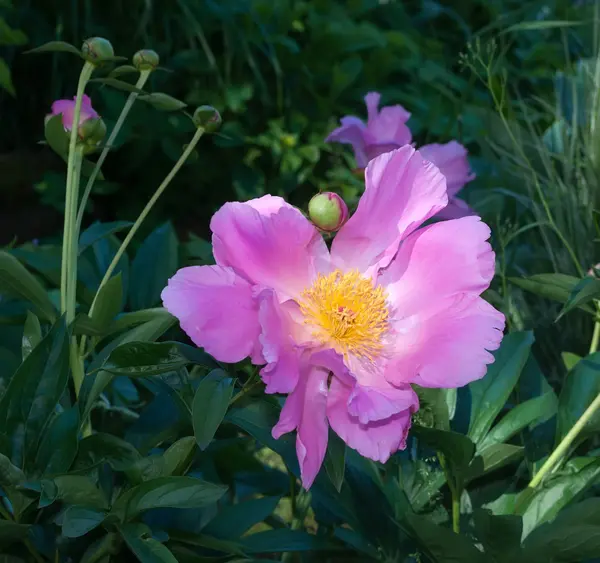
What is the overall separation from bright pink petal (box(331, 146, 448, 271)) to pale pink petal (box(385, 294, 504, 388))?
7cm

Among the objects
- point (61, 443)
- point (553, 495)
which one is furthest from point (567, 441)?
point (61, 443)

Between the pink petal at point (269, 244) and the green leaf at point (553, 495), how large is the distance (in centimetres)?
30

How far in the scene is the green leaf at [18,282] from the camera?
678 millimetres

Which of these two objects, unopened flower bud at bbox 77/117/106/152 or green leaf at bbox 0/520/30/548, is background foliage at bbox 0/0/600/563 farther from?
unopened flower bud at bbox 77/117/106/152

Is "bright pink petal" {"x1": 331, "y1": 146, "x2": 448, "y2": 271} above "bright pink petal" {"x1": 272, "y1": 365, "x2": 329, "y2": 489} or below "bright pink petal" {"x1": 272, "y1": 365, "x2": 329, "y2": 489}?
above

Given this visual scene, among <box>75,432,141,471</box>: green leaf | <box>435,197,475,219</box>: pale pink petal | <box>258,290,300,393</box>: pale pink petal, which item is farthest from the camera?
<box>435,197,475,219</box>: pale pink petal

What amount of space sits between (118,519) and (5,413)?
4.6 inches

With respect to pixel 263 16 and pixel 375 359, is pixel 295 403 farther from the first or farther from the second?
pixel 263 16

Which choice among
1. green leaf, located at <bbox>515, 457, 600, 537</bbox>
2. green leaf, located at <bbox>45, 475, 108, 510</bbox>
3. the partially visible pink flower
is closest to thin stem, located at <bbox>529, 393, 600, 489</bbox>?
green leaf, located at <bbox>515, 457, 600, 537</bbox>

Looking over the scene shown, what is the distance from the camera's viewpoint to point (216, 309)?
1.78 ft

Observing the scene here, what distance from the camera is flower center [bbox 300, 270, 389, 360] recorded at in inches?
24.9

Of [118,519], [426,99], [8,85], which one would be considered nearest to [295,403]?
[118,519]

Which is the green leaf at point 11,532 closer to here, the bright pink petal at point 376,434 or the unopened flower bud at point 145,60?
the bright pink petal at point 376,434

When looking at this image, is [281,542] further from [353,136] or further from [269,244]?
[353,136]
